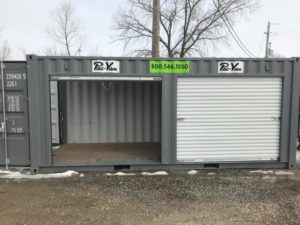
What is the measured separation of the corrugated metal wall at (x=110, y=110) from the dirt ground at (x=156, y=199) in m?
2.69

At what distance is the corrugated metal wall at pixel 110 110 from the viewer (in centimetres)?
884

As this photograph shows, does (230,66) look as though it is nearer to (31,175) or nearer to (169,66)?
(169,66)

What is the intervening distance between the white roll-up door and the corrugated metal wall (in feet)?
8.29

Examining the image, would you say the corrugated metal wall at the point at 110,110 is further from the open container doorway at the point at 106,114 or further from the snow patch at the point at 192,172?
the snow patch at the point at 192,172

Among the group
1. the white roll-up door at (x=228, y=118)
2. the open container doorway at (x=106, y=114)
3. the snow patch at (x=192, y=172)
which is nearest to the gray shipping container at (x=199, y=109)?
the white roll-up door at (x=228, y=118)

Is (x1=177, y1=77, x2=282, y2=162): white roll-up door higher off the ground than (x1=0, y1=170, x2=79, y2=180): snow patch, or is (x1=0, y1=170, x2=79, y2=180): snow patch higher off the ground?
(x1=177, y1=77, x2=282, y2=162): white roll-up door

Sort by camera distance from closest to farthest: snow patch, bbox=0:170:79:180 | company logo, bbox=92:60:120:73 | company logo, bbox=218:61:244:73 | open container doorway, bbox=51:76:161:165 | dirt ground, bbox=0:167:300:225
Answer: dirt ground, bbox=0:167:300:225 → snow patch, bbox=0:170:79:180 → company logo, bbox=92:60:120:73 → company logo, bbox=218:61:244:73 → open container doorway, bbox=51:76:161:165

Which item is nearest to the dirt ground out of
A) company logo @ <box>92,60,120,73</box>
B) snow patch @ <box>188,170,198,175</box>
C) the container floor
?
snow patch @ <box>188,170,198,175</box>

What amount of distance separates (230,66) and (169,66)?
138cm

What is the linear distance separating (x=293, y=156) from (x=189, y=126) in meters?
2.58

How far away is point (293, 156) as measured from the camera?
685 cm

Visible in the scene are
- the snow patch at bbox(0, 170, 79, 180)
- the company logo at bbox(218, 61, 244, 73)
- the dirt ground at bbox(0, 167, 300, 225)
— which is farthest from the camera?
the company logo at bbox(218, 61, 244, 73)

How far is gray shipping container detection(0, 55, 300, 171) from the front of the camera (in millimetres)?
6309

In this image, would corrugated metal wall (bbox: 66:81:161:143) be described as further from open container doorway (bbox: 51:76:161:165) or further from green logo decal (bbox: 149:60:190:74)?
green logo decal (bbox: 149:60:190:74)
